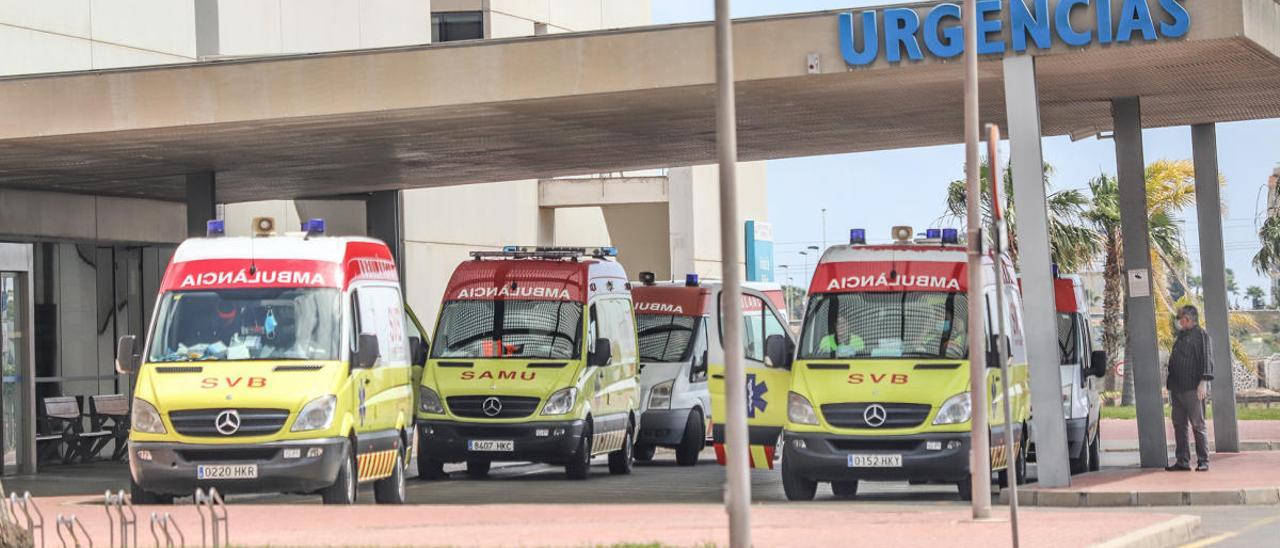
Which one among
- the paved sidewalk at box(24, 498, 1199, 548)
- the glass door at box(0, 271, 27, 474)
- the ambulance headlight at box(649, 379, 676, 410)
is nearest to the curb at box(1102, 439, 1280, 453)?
the ambulance headlight at box(649, 379, 676, 410)

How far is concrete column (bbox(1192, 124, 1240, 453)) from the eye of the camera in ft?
84.1

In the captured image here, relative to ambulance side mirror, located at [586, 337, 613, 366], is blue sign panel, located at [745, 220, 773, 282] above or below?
above

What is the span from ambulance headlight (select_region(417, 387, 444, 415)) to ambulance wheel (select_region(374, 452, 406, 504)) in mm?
2832

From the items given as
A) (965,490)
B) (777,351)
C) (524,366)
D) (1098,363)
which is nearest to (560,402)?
(524,366)

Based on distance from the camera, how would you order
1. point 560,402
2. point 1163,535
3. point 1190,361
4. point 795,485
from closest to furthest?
point 1163,535 < point 795,485 < point 1190,361 < point 560,402

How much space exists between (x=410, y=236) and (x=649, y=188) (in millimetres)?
13247

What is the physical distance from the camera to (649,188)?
48.0m

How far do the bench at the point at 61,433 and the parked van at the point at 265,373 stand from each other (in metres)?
9.69

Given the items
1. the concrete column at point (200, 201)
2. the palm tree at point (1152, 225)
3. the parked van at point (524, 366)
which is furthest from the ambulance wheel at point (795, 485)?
the palm tree at point (1152, 225)

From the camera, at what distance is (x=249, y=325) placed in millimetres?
18547

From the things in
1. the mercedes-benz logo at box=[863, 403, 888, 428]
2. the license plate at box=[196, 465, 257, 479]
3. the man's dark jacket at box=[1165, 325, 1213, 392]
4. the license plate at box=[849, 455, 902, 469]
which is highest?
the man's dark jacket at box=[1165, 325, 1213, 392]

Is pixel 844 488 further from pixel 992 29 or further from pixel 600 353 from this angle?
pixel 992 29

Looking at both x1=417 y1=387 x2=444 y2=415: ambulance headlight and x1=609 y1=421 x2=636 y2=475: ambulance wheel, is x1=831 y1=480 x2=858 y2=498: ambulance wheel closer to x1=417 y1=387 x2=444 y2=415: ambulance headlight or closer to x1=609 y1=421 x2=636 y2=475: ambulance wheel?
x1=609 y1=421 x2=636 y2=475: ambulance wheel

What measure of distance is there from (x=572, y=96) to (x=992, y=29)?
445cm
